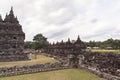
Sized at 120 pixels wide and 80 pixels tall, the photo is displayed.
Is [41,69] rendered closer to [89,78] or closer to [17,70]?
[17,70]

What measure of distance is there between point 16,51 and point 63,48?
43.8ft

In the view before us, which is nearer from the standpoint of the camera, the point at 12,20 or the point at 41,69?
the point at 41,69

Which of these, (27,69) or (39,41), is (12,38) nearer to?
(27,69)

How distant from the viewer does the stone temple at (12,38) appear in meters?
40.6

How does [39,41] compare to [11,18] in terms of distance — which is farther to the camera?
[39,41]

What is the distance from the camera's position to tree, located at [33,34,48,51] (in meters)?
83.4

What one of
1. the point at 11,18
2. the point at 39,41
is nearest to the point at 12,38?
the point at 11,18

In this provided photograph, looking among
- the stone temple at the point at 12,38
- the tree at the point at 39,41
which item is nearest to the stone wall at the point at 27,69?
the stone temple at the point at 12,38

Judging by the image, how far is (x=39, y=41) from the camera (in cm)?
8631

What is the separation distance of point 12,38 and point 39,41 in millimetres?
44065

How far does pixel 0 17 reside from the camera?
4288 cm

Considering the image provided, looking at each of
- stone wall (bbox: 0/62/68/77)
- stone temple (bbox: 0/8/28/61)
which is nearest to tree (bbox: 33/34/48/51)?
stone temple (bbox: 0/8/28/61)

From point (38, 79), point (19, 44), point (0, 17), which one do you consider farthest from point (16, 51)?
point (38, 79)

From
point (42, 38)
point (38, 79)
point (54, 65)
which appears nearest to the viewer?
point (38, 79)
